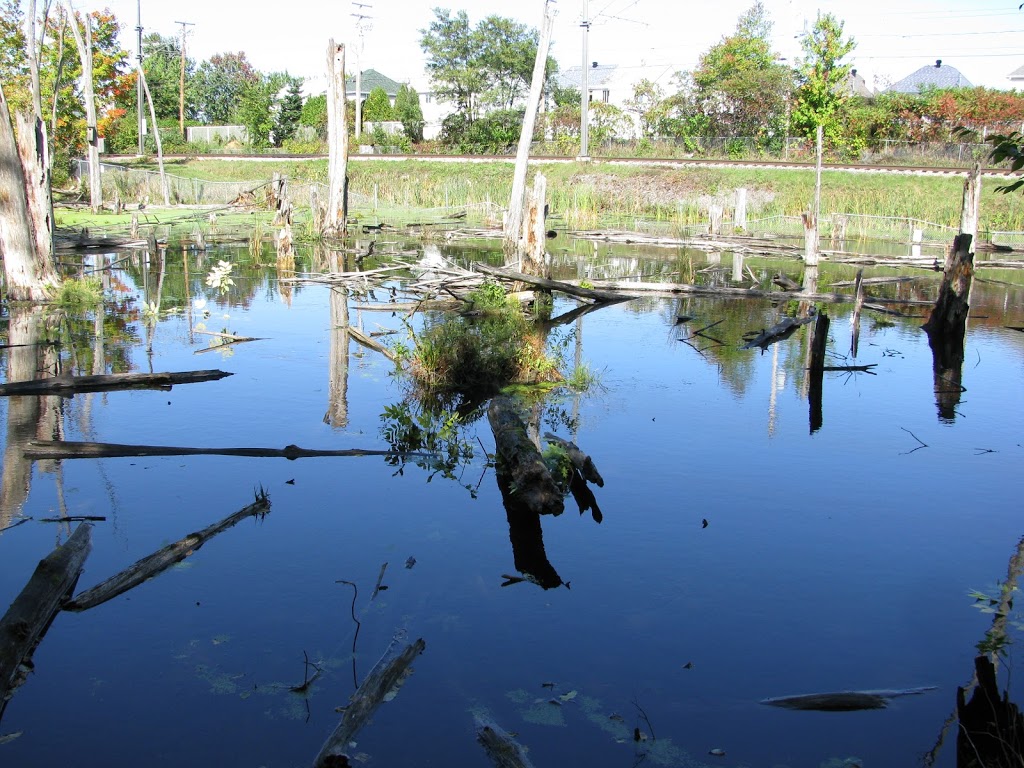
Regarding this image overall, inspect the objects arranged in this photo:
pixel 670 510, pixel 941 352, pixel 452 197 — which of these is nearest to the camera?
pixel 670 510

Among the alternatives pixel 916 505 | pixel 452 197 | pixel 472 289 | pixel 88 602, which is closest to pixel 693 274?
pixel 472 289

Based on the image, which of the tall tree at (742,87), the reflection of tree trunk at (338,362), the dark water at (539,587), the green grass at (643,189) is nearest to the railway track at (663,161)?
the green grass at (643,189)

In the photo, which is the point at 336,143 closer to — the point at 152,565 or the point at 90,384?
the point at 90,384

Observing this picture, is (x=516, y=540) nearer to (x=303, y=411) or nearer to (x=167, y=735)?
(x=167, y=735)

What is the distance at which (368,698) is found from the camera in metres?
4.62

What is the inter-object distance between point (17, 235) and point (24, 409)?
6.95 metres

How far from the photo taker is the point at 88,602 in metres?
5.68

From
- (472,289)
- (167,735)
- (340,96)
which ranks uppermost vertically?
(340,96)

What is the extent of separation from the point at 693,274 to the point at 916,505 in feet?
48.7

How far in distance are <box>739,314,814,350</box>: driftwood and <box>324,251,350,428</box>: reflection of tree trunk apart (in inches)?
230

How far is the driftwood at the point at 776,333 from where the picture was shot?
46.7ft

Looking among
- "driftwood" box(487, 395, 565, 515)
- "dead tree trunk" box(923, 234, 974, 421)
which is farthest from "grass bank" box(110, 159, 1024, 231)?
"driftwood" box(487, 395, 565, 515)

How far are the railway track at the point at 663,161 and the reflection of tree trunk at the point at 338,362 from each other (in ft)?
86.3

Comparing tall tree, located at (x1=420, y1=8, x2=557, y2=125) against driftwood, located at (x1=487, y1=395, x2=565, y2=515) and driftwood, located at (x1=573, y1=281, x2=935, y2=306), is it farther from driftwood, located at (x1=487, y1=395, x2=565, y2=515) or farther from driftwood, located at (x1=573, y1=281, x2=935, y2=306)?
driftwood, located at (x1=487, y1=395, x2=565, y2=515)
